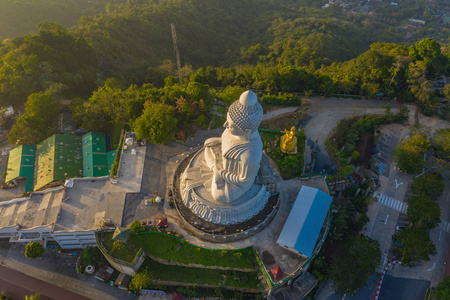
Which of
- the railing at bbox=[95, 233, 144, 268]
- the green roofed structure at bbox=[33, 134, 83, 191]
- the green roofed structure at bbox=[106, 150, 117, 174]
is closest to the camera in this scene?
the railing at bbox=[95, 233, 144, 268]

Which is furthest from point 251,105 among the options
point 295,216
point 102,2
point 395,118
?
point 102,2

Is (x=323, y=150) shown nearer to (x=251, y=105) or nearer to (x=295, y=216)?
(x=295, y=216)

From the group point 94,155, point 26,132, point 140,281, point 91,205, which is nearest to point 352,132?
point 140,281

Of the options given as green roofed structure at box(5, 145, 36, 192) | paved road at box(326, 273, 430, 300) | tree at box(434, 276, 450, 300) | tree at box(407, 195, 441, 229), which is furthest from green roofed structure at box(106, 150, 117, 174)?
tree at box(434, 276, 450, 300)

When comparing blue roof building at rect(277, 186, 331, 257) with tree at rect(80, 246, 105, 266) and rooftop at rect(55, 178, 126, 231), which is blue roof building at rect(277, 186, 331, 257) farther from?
tree at rect(80, 246, 105, 266)

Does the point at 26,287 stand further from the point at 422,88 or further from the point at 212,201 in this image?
the point at 422,88

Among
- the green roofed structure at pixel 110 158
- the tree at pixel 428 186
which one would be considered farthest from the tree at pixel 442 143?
the green roofed structure at pixel 110 158

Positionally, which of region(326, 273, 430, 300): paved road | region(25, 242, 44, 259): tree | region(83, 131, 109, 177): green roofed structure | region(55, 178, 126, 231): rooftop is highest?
region(83, 131, 109, 177): green roofed structure
